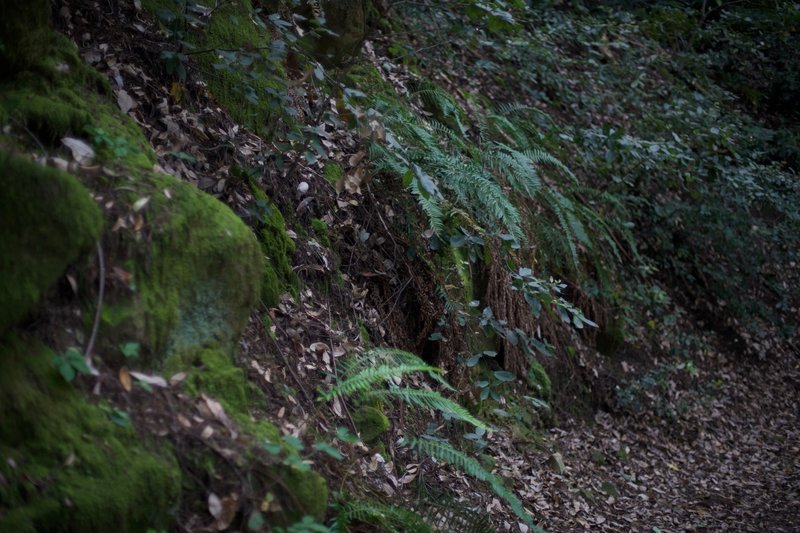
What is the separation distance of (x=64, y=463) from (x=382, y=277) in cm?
319

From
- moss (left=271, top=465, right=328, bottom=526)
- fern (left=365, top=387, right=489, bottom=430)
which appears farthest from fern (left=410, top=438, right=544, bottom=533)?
moss (left=271, top=465, right=328, bottom=526)

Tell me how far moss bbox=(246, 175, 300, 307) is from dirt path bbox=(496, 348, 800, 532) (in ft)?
7.96

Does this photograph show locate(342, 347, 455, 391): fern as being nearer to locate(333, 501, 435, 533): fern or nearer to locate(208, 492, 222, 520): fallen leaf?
locate(333, 501, 435, 533): fern

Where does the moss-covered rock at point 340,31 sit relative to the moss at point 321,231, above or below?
above

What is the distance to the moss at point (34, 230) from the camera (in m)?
2.49

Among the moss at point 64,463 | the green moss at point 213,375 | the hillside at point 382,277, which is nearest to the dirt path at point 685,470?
the hillside at point 382,277

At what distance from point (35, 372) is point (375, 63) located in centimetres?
536

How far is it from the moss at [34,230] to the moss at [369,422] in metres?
2.02

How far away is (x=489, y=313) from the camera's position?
4.89m

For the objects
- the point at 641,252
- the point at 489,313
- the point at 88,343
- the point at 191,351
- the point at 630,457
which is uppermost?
the point at 88,343

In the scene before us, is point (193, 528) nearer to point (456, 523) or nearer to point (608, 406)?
point (456, 523)

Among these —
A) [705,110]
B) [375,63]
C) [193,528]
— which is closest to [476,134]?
[375,63]

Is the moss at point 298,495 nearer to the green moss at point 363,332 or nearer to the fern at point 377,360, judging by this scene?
the fern at point 377,360

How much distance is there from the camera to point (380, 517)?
3459 mm
